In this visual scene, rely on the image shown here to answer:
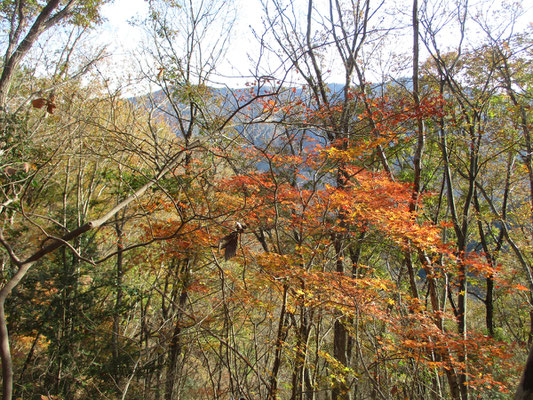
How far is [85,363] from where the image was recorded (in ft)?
19.4

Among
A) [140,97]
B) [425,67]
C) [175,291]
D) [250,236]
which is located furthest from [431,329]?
[140,97]

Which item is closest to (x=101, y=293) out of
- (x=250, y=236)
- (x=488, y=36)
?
(x=250, y=236)

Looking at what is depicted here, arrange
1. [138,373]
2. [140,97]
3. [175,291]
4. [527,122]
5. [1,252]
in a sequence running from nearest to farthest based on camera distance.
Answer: [1,252] < [138,373] < [175,291] < [527,122] < [140,97]

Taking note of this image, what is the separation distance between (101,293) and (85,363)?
1.31 meters

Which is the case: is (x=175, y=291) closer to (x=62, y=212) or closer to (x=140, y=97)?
(x=62, y=212)

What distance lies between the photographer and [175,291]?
23.3 ft

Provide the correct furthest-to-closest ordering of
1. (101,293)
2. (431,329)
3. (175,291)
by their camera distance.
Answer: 1. (175,291)
2. (101,293)
3. (431,329)

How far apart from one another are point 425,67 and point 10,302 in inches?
459

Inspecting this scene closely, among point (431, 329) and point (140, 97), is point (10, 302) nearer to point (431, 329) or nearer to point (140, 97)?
Result: point (140, 97)

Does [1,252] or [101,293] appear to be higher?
[1,252]

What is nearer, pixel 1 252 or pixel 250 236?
pixel 1 252

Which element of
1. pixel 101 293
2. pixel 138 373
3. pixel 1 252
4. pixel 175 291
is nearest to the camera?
pixel 1 252

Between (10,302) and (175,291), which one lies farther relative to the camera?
(175,291)

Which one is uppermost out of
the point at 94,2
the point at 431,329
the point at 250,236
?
the point at 94,2
